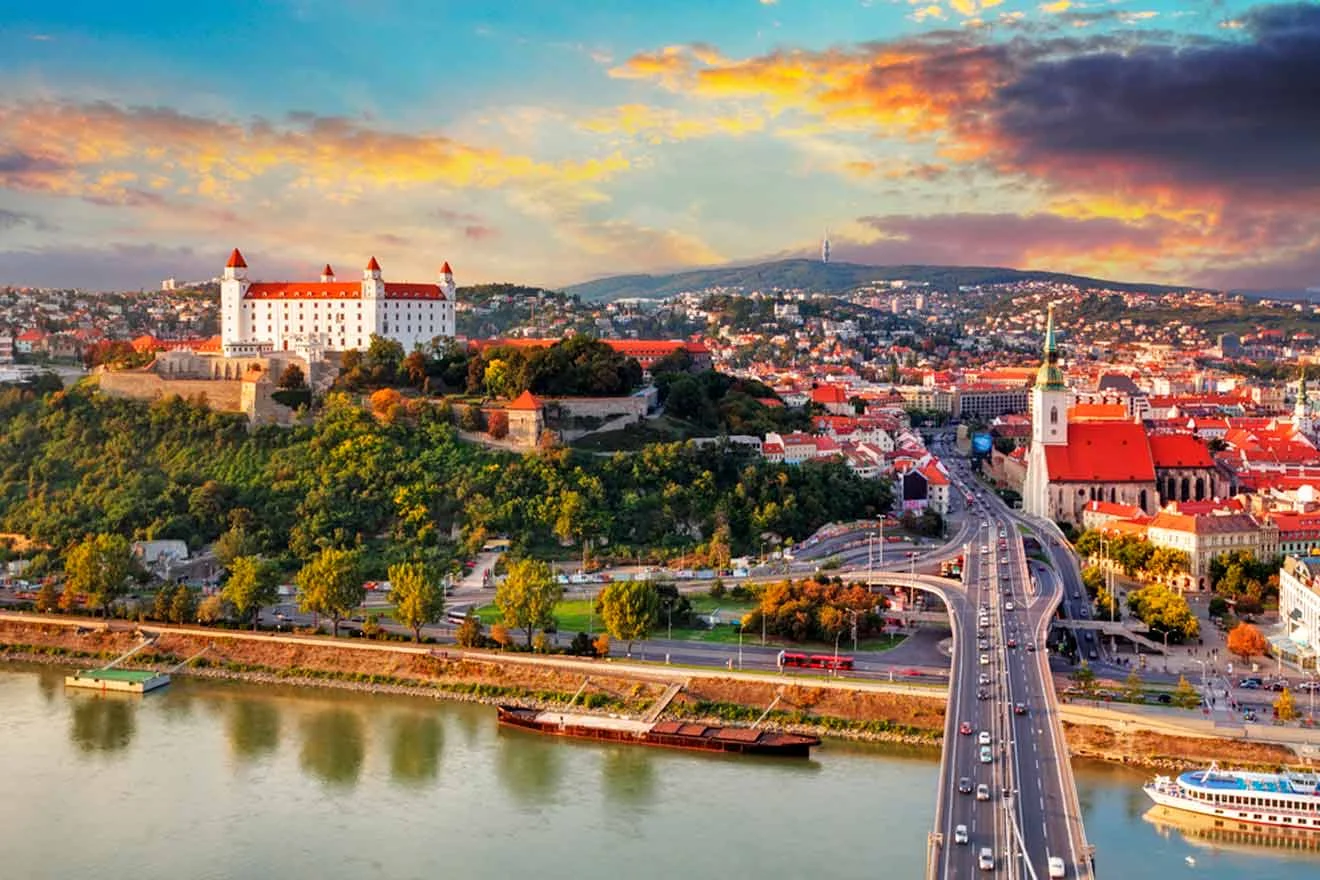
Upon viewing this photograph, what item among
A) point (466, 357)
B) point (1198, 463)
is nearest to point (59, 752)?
point (466, 357)

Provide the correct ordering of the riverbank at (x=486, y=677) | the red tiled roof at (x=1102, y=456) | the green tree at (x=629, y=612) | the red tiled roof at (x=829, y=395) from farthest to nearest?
the red tiled roof at (x=829, y=395), the red tiled roof at (x=1102, y=456), the green tree at (x=629, y=612), the riverbank at (x=486, y=677)

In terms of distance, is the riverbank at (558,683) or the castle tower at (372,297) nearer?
the riverbank at (558,683)

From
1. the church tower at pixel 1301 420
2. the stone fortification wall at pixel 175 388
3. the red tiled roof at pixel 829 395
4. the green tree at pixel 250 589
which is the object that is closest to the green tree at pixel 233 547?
the green tree at pixel 250 589

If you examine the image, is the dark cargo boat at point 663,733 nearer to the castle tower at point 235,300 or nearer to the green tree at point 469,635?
the green tree at point 469,635

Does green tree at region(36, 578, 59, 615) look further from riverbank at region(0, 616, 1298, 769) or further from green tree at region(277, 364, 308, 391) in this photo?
green tree at region(277, 364, 308, 391)

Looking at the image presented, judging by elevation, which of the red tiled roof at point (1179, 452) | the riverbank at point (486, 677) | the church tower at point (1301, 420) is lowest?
the riverbank at point (486, 677)

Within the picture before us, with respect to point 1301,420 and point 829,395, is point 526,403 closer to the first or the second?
point 829,395

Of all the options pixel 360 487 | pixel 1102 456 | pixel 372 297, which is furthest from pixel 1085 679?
pixel 372 297
